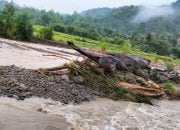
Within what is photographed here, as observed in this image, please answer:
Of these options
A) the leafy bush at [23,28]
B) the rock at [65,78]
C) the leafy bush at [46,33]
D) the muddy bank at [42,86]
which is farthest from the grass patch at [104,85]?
the leafy bush at [46,33]

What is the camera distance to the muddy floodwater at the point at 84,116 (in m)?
12.0

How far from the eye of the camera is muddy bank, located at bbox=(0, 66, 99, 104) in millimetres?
15156

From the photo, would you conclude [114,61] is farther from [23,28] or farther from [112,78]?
[23,28]

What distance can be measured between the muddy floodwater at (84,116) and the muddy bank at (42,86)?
0.50 metres

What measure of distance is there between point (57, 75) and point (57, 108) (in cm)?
430

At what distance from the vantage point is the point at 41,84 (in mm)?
16375

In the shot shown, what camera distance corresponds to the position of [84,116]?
1403cm

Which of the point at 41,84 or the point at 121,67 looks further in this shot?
the point at 121,67

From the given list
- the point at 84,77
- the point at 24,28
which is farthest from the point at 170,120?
the point at 24,28

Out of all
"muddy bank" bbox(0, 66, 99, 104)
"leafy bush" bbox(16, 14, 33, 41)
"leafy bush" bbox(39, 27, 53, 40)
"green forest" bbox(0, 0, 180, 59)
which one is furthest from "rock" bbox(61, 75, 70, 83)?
"leafy bush" bbox(39, 27, 53, 40)

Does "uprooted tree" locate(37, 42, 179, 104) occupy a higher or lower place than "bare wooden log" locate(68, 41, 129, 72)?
lower

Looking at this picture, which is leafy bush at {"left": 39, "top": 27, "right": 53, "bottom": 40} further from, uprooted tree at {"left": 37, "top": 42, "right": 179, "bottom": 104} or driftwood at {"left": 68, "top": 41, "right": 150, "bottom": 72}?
uprooted tree at {"left": 37, "top": 42, "right": 179, "bottom": 104}

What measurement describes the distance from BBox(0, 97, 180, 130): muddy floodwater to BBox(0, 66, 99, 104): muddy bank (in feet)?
1.65

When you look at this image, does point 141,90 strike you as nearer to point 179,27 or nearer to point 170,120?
point 170,120
